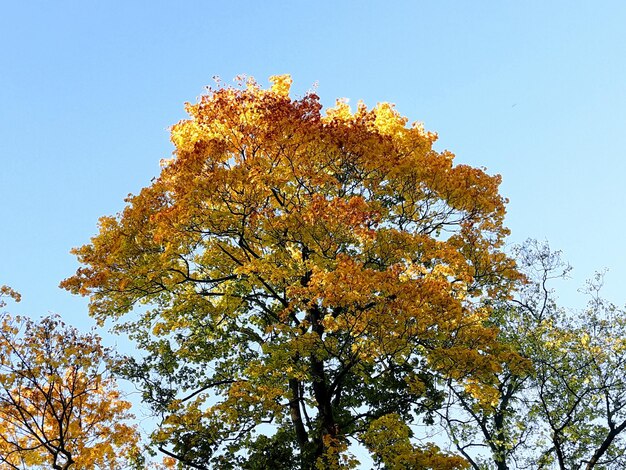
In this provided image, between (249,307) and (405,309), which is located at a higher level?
(249,307)

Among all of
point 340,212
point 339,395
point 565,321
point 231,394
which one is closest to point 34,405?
point 231,394

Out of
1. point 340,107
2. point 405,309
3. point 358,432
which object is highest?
point 340,107

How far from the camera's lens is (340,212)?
46.1 ft

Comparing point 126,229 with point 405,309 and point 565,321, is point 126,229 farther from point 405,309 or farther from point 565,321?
point 565,321

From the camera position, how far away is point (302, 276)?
15.6 meters

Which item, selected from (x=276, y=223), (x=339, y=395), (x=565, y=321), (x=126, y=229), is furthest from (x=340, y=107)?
(x=565, y=321)

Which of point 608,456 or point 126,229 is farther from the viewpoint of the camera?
point 608,456

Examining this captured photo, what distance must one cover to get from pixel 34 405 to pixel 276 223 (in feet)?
27.0

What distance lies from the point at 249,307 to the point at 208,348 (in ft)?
5.39

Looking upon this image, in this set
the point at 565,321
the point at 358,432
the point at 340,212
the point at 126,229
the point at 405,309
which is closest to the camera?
the point at 405,309

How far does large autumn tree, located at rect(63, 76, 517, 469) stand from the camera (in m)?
13.6

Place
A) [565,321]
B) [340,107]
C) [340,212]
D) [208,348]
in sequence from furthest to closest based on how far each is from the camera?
[565,321]
[340,107]
[208,348]
[340,212]

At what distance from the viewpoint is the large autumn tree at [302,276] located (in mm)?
13609

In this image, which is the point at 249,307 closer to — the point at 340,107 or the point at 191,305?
the point at 191,305
